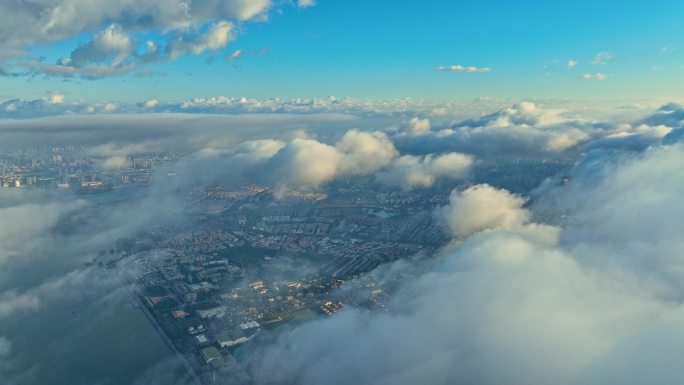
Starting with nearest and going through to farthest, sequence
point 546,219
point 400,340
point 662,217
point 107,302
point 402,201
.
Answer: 1. point 400,340
2. point 662,217
3. point 107,302
4. point 546,219
5. point 402,201

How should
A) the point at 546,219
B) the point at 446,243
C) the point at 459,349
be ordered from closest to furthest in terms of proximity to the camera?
the point at 459,349 < the point at 546,219 < the point at 446,243

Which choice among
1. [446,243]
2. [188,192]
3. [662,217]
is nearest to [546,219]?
[446,243]

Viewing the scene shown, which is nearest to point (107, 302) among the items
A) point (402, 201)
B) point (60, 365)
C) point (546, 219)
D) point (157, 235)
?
point (60, 365)

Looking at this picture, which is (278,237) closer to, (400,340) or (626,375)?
(400,340)

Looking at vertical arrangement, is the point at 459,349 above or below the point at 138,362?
above

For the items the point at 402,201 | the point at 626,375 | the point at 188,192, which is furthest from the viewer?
the point at 188,192

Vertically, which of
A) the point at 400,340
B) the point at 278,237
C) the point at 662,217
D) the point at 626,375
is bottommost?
the point at 278,237

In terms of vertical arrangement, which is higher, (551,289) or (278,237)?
(551,289)

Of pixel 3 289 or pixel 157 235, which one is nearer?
pixel 3 289

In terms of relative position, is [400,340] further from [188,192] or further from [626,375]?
[188,192]
